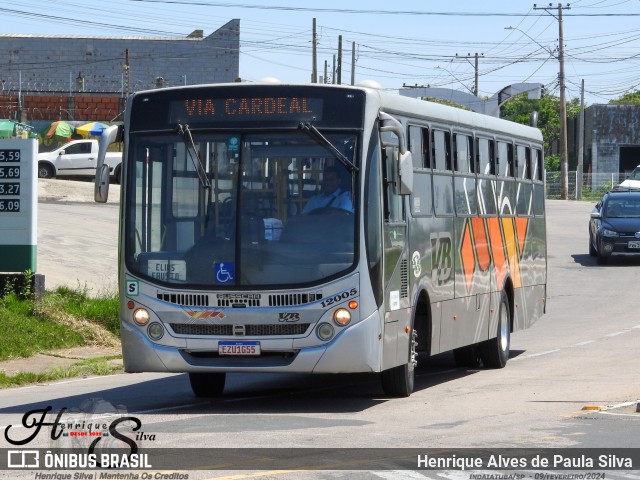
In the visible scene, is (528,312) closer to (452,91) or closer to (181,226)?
(181,226)

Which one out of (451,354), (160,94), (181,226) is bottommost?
(451,354)

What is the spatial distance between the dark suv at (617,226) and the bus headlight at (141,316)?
23755 millimetres

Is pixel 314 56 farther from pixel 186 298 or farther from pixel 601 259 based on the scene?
pixel 186 298

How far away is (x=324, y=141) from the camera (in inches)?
495

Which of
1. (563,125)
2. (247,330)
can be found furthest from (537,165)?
(563,125)

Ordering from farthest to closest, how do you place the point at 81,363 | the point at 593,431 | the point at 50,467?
1. the point at 81,363
2. the point at 593,431
3. the point at 50,467

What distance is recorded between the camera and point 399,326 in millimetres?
13289

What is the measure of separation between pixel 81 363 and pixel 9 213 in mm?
3223

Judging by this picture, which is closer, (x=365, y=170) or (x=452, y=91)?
(x=365, y=170)

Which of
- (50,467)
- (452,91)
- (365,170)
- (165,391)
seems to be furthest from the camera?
(452,91)

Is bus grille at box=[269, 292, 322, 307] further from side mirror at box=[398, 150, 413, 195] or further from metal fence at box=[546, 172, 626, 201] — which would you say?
metal fence at box=[546, 172, 626, 201]

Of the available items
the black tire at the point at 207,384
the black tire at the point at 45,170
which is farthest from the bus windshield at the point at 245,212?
the black tire at the point at 45,170

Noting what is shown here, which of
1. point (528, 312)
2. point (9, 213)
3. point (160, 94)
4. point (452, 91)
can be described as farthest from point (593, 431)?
point (452, 91)

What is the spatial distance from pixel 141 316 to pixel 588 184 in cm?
6421
